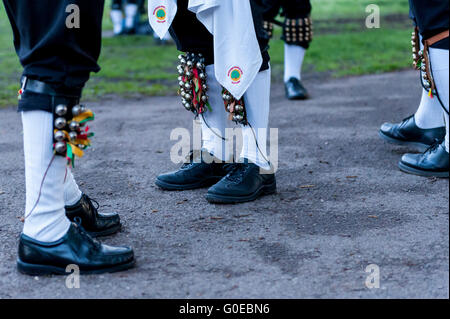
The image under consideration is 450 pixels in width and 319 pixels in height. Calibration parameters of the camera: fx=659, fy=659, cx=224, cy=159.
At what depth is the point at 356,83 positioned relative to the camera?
17.5 ft

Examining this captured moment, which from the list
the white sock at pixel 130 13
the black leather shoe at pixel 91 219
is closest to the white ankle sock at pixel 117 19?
the white sock at pixel 130 13

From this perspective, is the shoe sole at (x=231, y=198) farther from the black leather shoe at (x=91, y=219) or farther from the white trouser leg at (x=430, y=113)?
the white trouser leg at (x=430, y=113)

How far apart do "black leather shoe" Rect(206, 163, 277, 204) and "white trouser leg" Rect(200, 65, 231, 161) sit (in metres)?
0.17

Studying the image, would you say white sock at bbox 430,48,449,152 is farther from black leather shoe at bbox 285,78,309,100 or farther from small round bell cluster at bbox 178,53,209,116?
black leather shoe at bbox 285,78,309,100

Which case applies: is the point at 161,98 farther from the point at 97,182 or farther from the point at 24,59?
the point at 24,59

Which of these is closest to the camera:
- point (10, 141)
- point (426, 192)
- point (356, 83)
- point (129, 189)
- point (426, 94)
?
point (426, 192)

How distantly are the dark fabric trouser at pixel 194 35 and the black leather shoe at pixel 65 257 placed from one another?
100 centimetres

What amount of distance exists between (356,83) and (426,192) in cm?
287

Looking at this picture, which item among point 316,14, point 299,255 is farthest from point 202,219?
point 316,14

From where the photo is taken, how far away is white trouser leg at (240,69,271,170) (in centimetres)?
261

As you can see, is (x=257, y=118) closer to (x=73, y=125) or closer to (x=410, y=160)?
(x=410, y=160)

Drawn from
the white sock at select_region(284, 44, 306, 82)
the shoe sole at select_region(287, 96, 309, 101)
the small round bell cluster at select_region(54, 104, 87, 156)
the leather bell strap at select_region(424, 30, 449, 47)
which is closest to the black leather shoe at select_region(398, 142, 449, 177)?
the leather bell strap at select_region(424, 30, 449, 47)

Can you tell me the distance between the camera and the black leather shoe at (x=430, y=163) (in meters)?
2.76

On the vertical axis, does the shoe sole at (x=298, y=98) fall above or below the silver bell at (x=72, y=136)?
below
